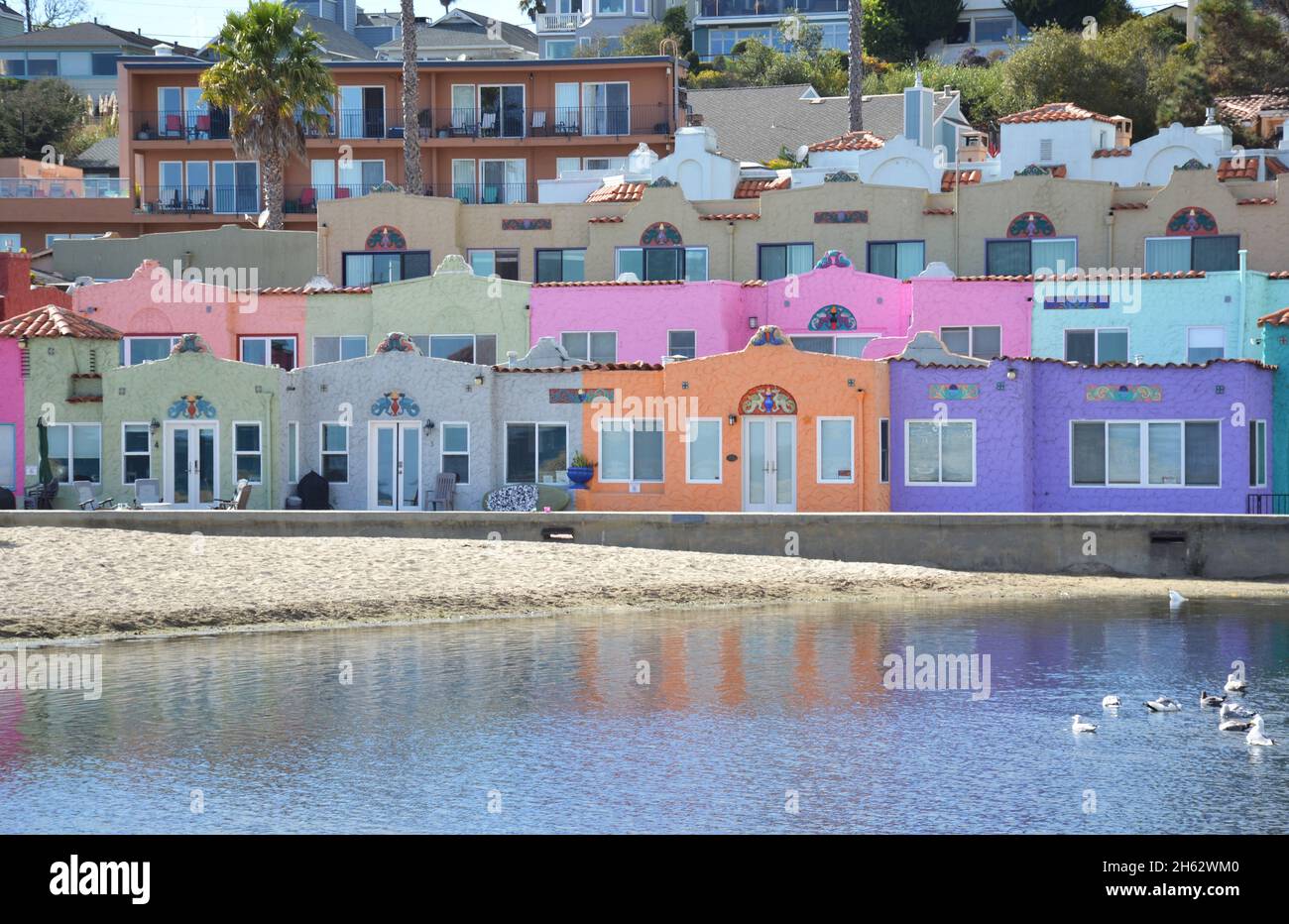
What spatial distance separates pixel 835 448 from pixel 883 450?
112cm

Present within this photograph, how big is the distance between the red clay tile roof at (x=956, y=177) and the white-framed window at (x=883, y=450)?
48.1ft

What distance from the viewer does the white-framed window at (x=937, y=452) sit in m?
42.8

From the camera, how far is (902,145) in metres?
58.8

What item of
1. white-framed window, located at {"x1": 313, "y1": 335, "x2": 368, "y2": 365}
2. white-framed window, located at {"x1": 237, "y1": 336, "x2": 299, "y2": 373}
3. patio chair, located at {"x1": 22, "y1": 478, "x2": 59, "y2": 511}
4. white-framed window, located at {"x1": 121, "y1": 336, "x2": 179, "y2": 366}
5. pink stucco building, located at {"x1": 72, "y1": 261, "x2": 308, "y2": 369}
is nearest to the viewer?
patio chair, located at {"x1": 22, "y1": 478, "x2": 59, "y2": 511}

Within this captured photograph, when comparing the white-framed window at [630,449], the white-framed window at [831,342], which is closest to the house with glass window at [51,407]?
the white-framed window at [630,449]

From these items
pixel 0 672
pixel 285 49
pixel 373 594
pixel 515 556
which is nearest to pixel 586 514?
pixel 515 556

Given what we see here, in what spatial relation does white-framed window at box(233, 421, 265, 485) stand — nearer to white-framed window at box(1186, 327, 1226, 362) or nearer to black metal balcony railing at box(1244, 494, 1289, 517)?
black metal balcony railing at box(1244, 494, 1289, 517)

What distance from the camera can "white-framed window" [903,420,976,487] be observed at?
42781 mm

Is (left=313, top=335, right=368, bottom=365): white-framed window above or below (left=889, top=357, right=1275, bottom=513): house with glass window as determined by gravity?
above

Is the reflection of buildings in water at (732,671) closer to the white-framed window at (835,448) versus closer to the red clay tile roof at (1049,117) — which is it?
the white-framed window at (835,448)

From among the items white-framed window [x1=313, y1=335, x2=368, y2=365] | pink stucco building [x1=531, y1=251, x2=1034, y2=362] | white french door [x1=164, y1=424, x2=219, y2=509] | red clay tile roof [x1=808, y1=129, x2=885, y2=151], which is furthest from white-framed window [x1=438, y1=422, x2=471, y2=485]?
red clay tile roof [x1=808, y1=129, x2=885, y2=151]

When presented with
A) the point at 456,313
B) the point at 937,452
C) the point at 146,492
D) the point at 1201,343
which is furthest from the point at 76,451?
the point at 1201,343

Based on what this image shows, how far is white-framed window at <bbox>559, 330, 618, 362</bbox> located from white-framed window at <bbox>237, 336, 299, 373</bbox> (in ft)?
24.6

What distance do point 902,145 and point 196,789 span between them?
41.7 m
